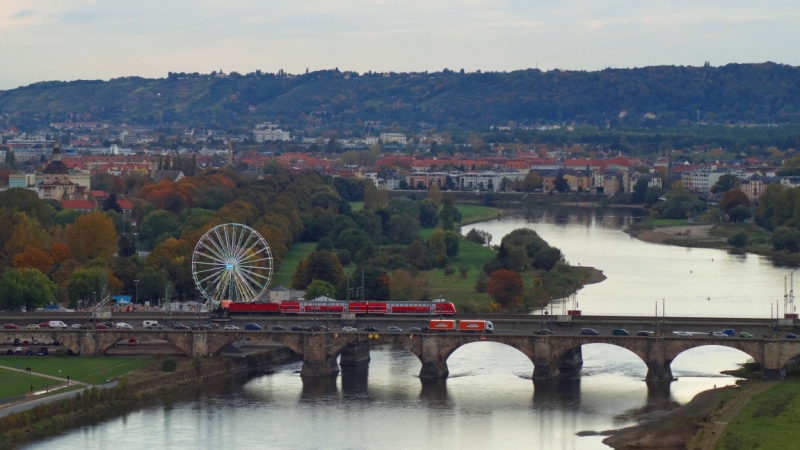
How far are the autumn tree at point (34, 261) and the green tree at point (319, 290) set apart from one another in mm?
12688

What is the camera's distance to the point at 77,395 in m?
46.8

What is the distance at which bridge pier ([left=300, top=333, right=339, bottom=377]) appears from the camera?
5366cm

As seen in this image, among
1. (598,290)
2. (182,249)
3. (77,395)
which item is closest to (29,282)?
(182,249)

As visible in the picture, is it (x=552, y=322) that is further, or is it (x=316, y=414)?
(x=552, y=322)

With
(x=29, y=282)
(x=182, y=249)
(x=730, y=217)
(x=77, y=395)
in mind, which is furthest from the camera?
(x=730, y=217)

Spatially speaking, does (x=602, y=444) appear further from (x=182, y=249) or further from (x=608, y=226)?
(x=608, y=226)

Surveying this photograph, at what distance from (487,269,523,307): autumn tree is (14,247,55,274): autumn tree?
19.4 metres

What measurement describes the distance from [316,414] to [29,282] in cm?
2065

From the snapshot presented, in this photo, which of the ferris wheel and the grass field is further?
the ferris wheel

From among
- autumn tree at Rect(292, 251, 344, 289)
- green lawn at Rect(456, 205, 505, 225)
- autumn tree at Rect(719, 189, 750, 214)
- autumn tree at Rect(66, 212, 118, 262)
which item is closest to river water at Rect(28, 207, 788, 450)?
autumn tree at Rect(292, 251, 344, 289)

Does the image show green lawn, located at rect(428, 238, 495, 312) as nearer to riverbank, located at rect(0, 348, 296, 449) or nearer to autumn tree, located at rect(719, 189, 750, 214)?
riverbank, located at rect(0, 348, 296, 449)

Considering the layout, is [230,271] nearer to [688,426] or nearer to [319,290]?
[319,290]

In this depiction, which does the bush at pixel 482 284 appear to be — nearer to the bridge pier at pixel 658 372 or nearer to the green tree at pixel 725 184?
the bridge pier at pixel 658 372

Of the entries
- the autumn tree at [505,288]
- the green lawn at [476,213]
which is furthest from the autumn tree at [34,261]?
the green lawn at [476,213]
